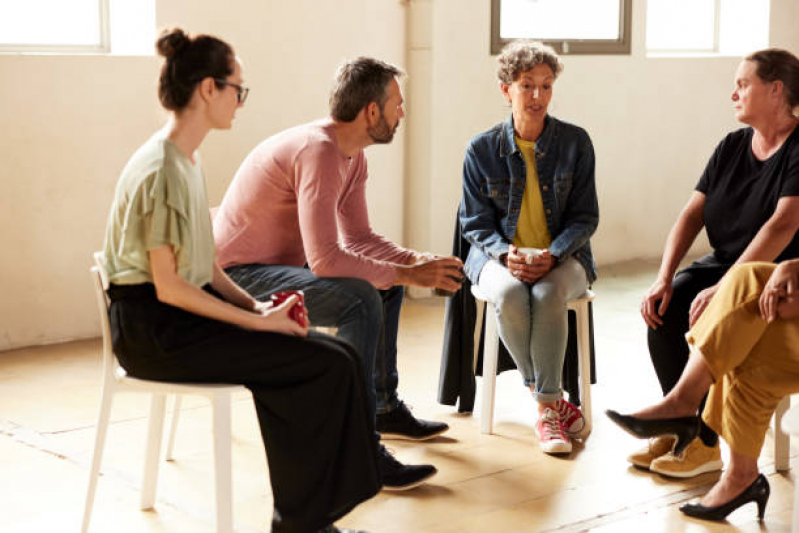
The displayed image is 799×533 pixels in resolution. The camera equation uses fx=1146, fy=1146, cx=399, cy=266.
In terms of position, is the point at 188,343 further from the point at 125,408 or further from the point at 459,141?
the point at 459,141

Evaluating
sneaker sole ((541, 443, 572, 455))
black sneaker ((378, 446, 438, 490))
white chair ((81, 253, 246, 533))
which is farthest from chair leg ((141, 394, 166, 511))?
sneaker sole ((541, 443, 572, 455))

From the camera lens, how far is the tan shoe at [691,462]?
10.8ft

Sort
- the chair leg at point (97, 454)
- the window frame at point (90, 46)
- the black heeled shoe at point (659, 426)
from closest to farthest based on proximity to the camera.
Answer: the chair leg at point (97, 454)
the black heeled shoe at point (659, 426)
the window frame at point (90, 46)

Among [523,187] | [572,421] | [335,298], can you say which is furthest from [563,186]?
[335,298]

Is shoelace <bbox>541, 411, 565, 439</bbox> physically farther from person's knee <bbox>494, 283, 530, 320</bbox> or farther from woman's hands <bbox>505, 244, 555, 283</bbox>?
woman's hands <bbox>505, 244, 555, 283</bbox>

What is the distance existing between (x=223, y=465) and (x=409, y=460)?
0.98 metres

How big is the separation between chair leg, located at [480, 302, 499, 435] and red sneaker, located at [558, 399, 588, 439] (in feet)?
0.73

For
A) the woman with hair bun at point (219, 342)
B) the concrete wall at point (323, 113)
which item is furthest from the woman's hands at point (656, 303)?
the concrete wall at point (323, 113)

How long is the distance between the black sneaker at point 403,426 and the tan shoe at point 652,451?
2.06 ft

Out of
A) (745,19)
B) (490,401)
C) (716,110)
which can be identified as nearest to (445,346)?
(490,401)

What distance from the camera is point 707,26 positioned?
769 cm

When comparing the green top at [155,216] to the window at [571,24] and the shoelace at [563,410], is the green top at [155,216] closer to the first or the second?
the shoelace at [563,410]

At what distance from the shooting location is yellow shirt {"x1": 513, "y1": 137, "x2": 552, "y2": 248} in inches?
146

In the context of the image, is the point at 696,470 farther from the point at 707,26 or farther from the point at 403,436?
the point at 707,26
